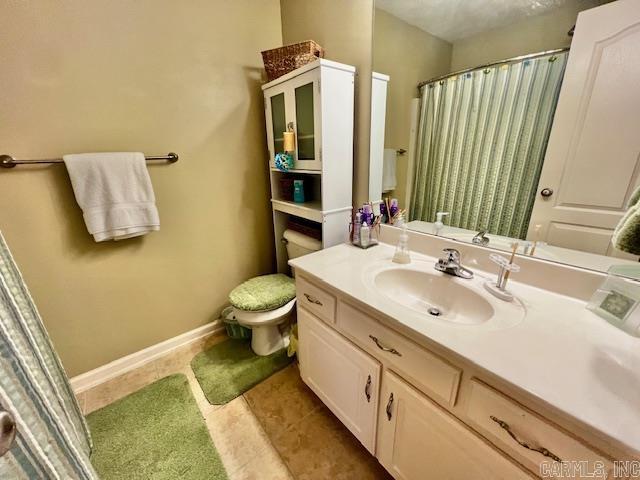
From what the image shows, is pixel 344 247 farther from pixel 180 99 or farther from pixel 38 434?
pixel 180 99

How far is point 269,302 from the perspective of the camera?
1482mm

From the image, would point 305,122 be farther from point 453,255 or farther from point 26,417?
point 26,417

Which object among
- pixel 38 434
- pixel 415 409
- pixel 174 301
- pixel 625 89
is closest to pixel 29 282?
pixel 174 301

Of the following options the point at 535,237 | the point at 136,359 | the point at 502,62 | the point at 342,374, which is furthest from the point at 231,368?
the point at 502,62

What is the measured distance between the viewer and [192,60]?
1.44m

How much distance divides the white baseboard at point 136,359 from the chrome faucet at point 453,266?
161cm

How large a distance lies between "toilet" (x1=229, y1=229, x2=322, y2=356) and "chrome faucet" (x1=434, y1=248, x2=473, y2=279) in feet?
2.25

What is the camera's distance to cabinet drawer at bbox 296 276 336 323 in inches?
40.4

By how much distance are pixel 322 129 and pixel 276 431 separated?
4.87ft

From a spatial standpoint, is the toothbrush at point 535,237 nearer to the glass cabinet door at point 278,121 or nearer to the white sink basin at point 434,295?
the white sink basin at point 434,295

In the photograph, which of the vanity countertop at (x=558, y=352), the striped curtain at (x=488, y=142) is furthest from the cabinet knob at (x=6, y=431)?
the striped curtain at (x=488, y=142)

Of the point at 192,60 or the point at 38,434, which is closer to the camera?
the point at 38,434

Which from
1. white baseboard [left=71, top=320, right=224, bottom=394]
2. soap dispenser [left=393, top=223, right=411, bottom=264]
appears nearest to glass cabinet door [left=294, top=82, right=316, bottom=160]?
soap dispenser [left=393, top=223, right=411, bottom=264]

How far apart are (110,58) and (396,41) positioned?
1.38m
